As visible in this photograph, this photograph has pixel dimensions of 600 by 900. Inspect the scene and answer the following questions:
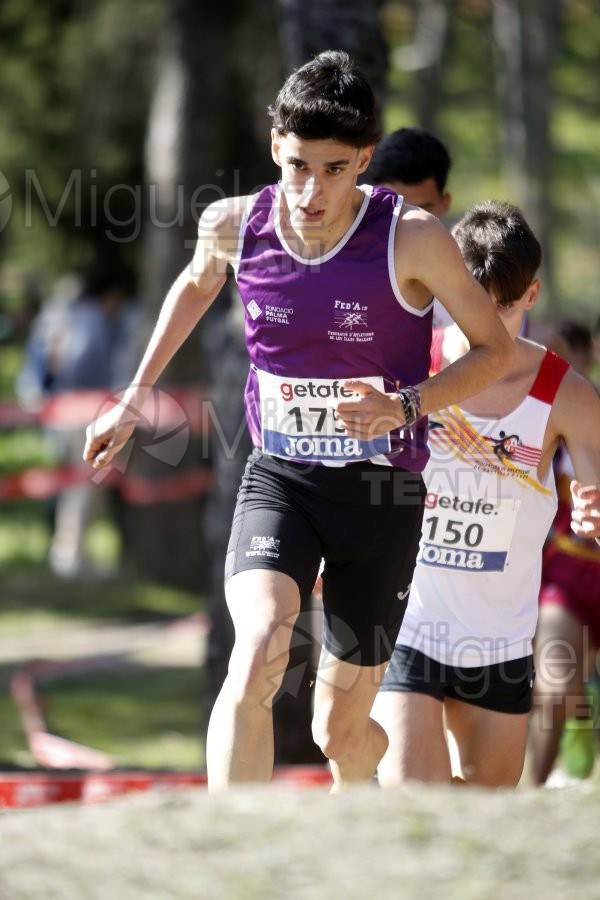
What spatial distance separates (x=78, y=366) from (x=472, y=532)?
851cm

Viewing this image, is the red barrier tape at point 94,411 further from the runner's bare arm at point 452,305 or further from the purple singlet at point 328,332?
the runner's bare arm at point 452,305

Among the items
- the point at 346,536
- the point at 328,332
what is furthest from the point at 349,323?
the point at 346,536

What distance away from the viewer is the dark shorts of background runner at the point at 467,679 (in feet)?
13.4

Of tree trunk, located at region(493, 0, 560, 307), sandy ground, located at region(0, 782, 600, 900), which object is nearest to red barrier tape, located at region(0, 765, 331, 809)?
sandy ground, located at region(0, 782, 600, 900)

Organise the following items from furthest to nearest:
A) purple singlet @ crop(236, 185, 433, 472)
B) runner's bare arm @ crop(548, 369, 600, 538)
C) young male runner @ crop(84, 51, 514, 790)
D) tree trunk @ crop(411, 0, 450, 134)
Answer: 1. tree trunk @ crop(411, 0, 450, 134)
2. runner's bare arm @ crop(548, 369, 600, 538)
3. purple singlet @ crop(236, 185, 433, 472)
4. young male runner @ crop(84, 51, 514, 790)

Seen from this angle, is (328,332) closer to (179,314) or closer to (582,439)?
(179,314)

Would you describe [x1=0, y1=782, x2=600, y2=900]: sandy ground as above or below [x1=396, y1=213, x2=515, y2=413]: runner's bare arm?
below

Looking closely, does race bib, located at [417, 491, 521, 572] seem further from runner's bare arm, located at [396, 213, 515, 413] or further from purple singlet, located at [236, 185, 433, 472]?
runner's bare arm, located at [396, 213, 515, 413]

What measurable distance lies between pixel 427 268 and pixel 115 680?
19.9ft

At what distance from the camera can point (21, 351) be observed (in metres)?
25.3

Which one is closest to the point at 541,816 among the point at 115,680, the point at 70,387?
the point at 115,680

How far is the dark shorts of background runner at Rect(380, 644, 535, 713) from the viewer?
4098mm

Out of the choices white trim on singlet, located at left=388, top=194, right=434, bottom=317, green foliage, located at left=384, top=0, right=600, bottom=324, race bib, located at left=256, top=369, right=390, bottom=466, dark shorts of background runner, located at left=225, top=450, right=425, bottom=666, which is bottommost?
dark shorts of background runner, located at left=225, top=450, right=425, bottom=666

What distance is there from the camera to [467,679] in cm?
412
